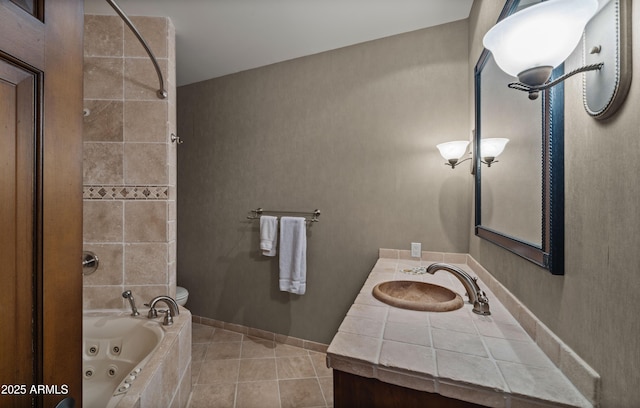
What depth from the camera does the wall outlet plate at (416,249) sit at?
6.86 feet

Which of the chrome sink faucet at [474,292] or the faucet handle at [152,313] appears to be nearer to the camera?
the chrome sink faucet at [474,292]

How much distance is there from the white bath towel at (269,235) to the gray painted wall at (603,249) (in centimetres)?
196

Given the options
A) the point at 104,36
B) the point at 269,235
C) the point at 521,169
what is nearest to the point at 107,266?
the point at 269,235

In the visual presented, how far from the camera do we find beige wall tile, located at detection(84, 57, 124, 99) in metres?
1.86

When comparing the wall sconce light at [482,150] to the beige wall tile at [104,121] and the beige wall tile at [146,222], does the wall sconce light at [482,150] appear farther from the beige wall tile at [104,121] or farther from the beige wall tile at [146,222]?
the beige wall tile at [104,121]

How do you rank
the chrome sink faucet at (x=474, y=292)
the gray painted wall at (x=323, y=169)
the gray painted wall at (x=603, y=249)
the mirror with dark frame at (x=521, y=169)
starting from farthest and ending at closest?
the gray painted wall at (x=323, y=169), the chrome sink faucet at (x=474, y=292), the mirror with dark frame at (x=521, y=169), the gray painted wall at (x=603, y=249)

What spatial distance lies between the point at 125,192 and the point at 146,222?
9.6 inches

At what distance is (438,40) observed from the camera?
2.07 m

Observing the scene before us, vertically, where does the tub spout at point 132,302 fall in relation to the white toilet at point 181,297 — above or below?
above

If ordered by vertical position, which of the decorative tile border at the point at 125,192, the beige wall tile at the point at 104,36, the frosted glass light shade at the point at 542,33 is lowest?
the decorative tile border at the point at 125,192

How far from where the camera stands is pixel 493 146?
1.36 m

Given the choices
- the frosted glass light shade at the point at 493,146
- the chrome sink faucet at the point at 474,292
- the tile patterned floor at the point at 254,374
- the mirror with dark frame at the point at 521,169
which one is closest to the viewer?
the mirror with dark frame at the point at 521,169

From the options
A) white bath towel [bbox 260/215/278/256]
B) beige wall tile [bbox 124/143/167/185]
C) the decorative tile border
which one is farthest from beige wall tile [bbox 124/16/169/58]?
white bath towel [bbox 260/215/278/256]

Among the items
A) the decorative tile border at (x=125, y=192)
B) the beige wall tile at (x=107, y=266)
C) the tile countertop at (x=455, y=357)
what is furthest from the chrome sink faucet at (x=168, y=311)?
the tile countertop at (x=455, y=357)
